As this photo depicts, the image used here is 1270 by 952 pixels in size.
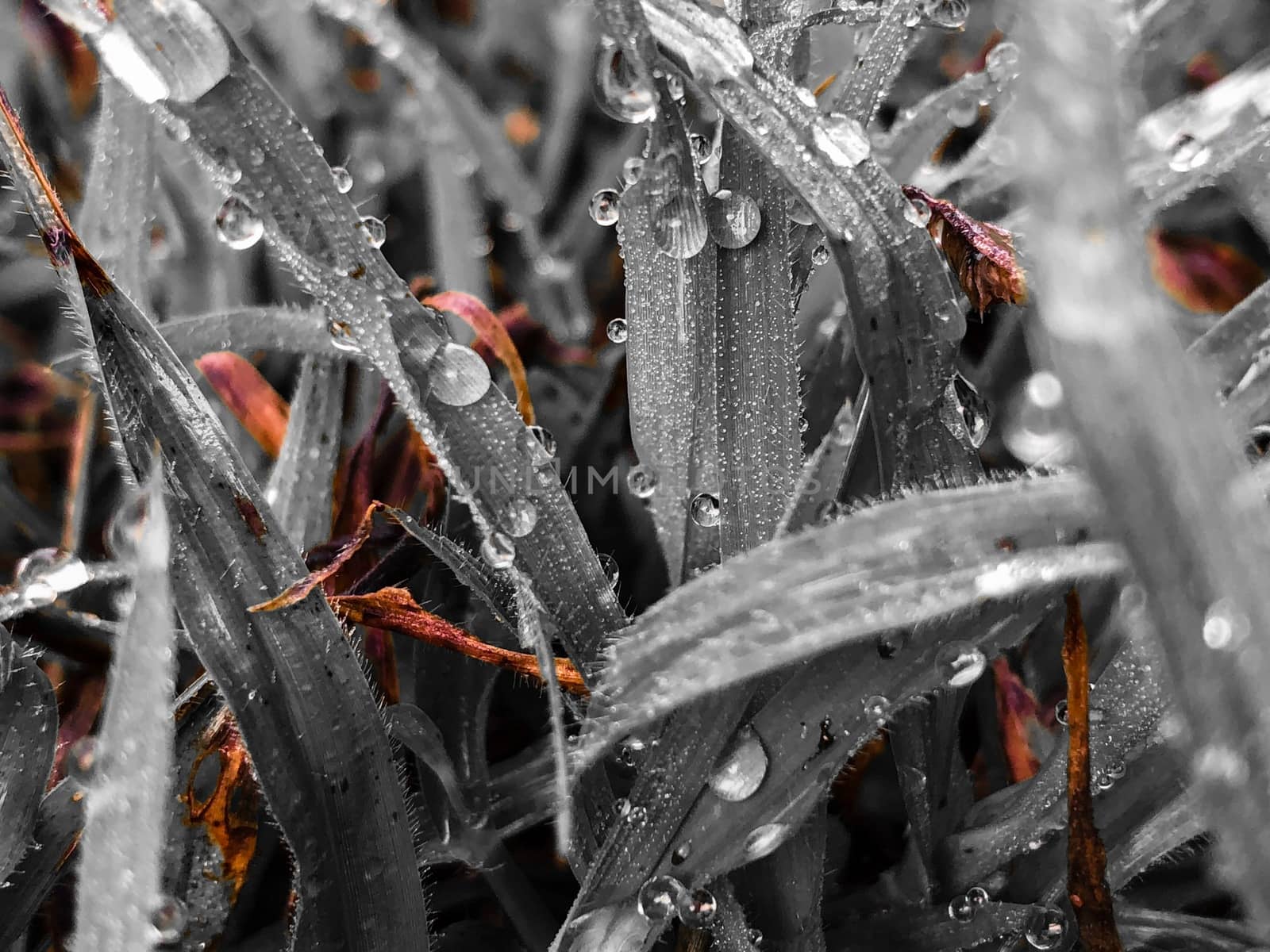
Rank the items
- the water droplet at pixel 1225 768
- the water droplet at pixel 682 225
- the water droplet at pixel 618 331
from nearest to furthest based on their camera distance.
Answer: the water droplet at pixel 1225 768 < the water droplet at pixel 682 225 < the water droplet at pixel 618 331

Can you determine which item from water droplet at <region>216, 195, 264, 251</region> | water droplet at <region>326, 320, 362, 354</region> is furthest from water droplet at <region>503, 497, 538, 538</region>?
water droplet at <region>216, 195, 264, 251</region>

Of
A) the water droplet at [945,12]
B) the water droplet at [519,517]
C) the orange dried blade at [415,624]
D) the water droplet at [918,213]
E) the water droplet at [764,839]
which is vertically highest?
the water droplet at [945,12]

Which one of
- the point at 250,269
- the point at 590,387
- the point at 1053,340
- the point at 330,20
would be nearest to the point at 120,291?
the point at 1053,340

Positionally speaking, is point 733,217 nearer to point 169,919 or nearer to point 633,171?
point 633,171

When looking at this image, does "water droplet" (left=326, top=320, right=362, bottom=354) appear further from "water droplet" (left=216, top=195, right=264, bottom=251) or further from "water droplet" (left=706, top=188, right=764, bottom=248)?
"water droplet" (left=706, top=188, right=764, bottom=248)

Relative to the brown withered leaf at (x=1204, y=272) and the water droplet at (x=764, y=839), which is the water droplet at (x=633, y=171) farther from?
the brown withered leaf at (x=1204, y=272)

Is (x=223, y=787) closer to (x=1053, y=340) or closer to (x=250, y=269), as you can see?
(x=1053, y=340)

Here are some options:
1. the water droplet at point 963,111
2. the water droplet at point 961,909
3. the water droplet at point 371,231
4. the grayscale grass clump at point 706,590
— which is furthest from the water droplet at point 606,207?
the water droplet at point 961,909
